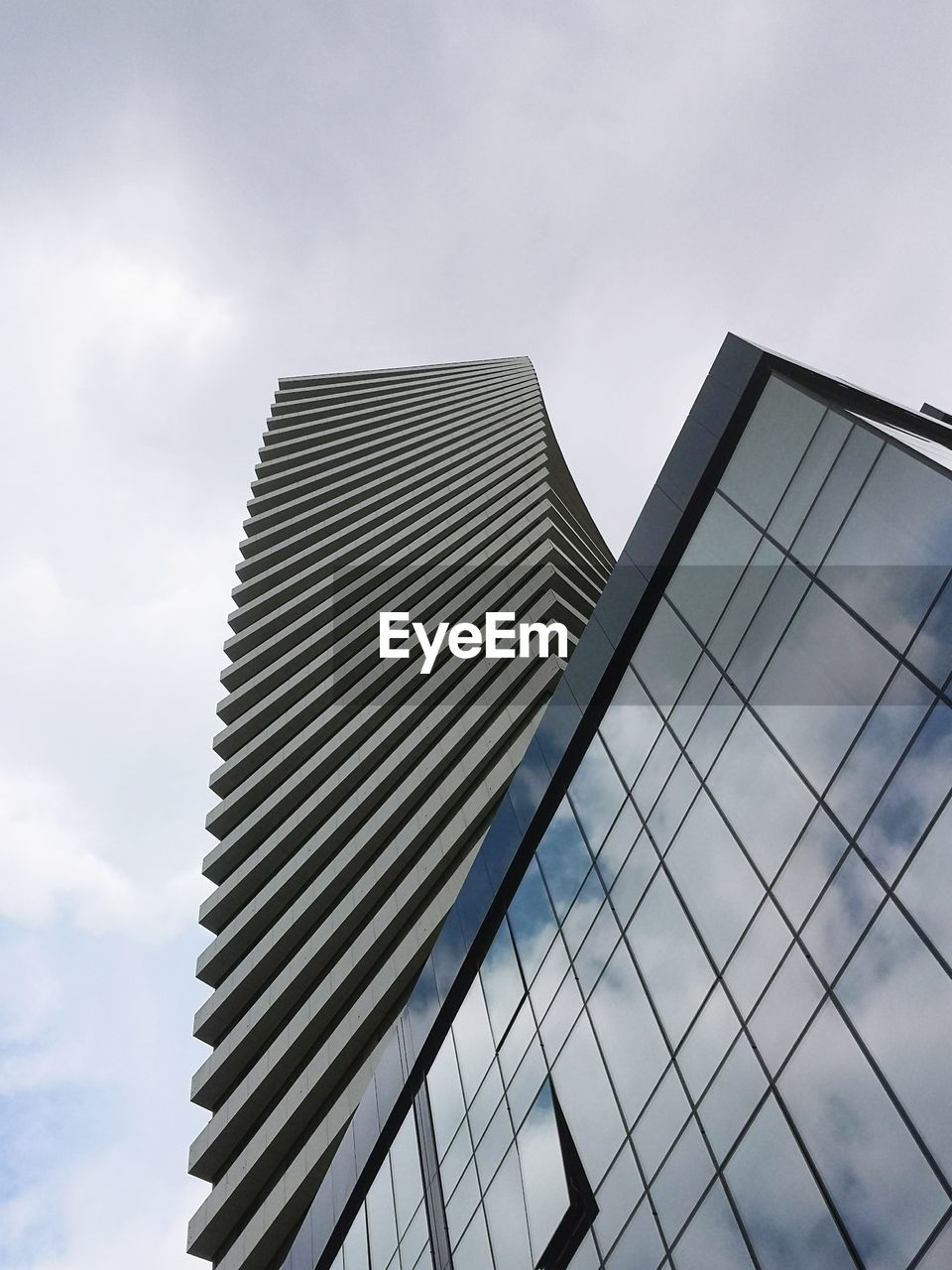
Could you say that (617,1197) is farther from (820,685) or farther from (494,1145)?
(820,685)

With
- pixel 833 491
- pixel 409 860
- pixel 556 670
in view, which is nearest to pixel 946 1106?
pixel 833 491

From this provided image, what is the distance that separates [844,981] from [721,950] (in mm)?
2585

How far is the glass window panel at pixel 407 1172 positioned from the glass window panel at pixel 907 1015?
1435 centimetres

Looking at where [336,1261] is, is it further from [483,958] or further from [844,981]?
[844,981]

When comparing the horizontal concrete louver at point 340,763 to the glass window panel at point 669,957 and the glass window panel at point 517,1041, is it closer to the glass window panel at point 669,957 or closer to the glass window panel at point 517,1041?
the glass window panel at point 517,1041

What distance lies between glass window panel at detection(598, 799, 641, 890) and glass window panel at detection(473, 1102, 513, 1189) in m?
5.04

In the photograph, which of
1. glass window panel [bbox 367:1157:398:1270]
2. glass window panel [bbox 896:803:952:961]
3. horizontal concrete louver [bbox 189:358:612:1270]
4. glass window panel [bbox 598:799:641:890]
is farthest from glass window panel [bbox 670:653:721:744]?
horizontal concrete louver [bbox 189:358:612:1270]

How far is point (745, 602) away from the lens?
16.1 metres

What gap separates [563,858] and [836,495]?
29.2ft

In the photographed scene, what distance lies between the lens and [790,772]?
13.7 meters

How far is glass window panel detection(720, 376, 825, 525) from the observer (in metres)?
16.0

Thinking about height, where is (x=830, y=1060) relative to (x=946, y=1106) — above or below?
above

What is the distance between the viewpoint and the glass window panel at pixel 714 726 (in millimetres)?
15562

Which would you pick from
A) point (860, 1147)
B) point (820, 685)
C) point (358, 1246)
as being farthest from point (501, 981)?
point (860, 1147)
